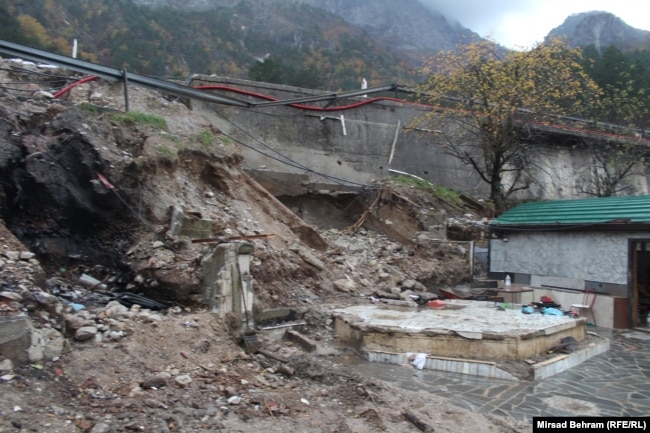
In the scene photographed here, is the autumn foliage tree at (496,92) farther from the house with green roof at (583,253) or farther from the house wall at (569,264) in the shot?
the house wall at (569,264)

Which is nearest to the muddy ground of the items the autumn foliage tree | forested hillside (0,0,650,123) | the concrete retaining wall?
the concrete retaining wall

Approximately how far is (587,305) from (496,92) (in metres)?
6.64

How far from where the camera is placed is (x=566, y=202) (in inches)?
508

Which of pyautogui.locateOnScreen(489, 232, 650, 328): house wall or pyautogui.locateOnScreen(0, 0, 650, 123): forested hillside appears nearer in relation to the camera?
pyautogui.locateOnScreen(489, 232, 650, 328): house wall

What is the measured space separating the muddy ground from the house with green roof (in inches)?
54.9

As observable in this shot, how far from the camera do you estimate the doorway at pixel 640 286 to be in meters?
10.3

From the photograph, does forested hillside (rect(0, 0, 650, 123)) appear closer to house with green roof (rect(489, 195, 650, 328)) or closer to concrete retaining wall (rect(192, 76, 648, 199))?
concrete retaining wall (rect(192, 76, 648, 199))

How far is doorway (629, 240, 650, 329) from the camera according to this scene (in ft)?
33.8

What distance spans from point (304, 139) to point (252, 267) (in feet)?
21.4

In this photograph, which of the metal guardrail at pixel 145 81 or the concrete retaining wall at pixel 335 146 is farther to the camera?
the concrete retaining wall at pixel 335 146

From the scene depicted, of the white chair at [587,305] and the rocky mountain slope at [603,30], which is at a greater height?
the rocky mountain slope at [603,30]

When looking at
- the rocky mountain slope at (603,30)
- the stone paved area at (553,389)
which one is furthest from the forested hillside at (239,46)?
the rocky mountain slope at (603,30)

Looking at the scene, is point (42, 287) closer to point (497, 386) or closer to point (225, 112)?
point (497, 386)

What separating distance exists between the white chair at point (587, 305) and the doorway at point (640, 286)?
0.69 metres
